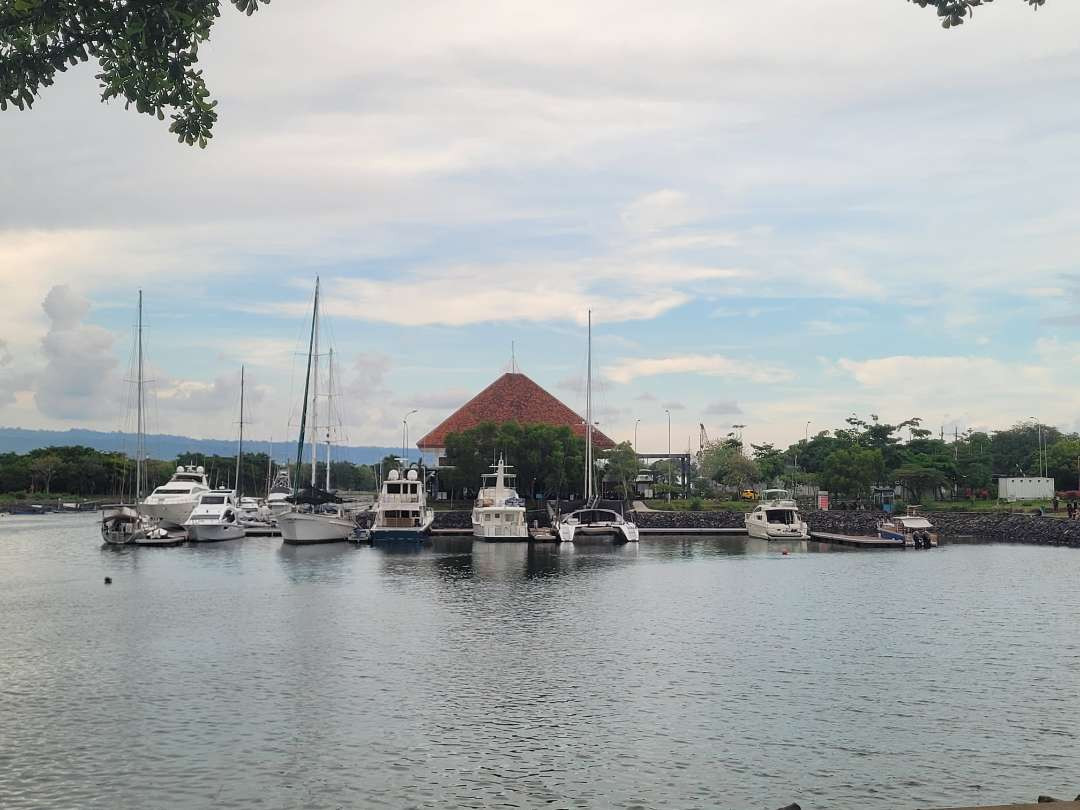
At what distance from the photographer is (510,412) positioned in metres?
154

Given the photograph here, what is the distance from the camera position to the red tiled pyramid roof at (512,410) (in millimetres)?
153375

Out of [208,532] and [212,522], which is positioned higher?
[212,522]

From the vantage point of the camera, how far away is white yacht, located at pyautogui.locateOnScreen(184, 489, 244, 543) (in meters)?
96.3

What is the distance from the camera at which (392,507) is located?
3720 inches

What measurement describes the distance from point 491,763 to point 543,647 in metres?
15.1

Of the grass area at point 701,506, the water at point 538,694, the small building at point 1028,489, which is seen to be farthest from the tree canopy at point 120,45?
the small building at point 1028,489

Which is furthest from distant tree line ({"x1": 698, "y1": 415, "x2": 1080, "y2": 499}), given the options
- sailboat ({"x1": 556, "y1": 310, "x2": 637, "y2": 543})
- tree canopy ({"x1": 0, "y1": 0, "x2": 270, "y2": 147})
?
tree canopy ({"x1": 0, "y1": 0, "x2": 270, "y2": 147})

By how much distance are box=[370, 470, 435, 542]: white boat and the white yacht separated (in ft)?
53.8

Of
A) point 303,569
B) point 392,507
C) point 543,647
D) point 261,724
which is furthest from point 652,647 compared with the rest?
point 392,507

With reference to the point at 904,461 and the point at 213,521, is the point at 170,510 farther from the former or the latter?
the point at 904,461

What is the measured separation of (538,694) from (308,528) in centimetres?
6471

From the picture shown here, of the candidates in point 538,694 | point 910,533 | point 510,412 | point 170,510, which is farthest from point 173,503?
point 538,694

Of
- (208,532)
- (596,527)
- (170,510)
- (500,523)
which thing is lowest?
(208,532)

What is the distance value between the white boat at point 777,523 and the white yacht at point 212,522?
176 ft
